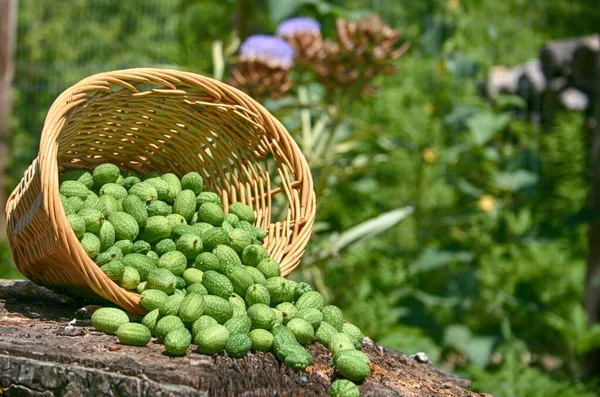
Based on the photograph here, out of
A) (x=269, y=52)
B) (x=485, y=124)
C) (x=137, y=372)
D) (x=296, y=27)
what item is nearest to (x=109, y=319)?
(x=137, y=372)

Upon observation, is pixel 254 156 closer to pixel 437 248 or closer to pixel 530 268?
pixel 437 248

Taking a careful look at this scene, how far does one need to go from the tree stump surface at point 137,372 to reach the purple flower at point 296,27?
5.52 feet

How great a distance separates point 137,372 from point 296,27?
6.45 feet

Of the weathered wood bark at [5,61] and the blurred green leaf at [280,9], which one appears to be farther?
the weathered wood bark at [5,61]

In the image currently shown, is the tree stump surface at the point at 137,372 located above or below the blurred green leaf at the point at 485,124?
below

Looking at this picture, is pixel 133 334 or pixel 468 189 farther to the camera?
pixel 468 189

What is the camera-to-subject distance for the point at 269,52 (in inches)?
118

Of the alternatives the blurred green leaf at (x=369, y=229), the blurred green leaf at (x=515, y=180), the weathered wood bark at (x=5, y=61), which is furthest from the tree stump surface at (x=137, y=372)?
the weathered wood bark at (x=5, y=61)

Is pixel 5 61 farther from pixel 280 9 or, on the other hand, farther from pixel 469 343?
pixel 469 343

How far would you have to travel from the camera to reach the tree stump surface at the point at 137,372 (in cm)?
150

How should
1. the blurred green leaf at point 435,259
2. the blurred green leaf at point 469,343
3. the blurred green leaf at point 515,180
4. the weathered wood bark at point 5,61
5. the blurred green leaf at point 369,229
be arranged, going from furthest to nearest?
the weathered wood bark at point 5,61
the blurred green leaf at point 515,180
the blurred green leaf at point 435,259
the blurred green leaf at point 469,343
the blurred green leaf at point 369,229

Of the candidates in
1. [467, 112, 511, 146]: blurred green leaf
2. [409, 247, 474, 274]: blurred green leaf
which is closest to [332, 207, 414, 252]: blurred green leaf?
[409, 247, 474, 274]: blurred green leaf

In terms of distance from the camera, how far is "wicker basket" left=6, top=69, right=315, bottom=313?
1.68 m

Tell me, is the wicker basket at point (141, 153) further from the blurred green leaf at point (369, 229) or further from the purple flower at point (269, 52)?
the blurred green leaf at point (369, 229)
